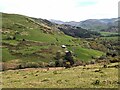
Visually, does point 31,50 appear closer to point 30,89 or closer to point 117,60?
point 117,60

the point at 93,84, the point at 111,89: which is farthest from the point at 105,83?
the point at 111,89

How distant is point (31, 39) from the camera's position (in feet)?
655

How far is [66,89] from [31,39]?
179m

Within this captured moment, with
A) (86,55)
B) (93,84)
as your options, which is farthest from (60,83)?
(86,55)

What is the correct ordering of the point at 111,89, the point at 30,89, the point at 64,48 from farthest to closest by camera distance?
the point at 64,48 < the point at 30,89 < the point at 111,89

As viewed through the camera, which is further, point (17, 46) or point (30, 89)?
point (17, 46)

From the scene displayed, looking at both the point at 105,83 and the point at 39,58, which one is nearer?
the point at 105,83

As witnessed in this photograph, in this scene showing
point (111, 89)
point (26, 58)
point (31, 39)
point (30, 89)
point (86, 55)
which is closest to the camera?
point (111, 89)

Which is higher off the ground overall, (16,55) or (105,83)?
(105,83)

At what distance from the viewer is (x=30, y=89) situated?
22.6m

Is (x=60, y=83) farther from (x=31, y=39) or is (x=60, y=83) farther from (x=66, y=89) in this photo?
(x=31, y=39)

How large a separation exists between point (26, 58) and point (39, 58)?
25.6ft

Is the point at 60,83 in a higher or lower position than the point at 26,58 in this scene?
higher

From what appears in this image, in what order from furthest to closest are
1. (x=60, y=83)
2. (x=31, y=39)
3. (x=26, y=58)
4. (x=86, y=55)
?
(x=31, y=39)
(x=86, y=55)
(x=26, y=58)
(x=60, y=83)
